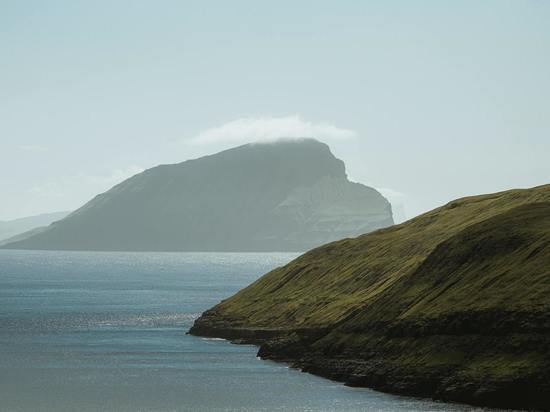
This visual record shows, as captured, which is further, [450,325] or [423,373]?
[450,325]

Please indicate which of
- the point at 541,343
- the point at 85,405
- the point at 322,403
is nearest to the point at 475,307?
the point at 541,343

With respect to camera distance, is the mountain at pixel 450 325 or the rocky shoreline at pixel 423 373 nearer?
the rocky shoreline at pixel 423 373

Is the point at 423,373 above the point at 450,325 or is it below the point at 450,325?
below

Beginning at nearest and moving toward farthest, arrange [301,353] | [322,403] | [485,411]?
[485,411] < [322,403] < [301,353]

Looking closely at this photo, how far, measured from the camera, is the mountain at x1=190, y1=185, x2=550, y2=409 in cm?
11419

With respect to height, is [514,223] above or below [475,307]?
above

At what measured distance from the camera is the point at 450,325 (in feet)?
415

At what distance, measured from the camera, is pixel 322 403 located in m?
118

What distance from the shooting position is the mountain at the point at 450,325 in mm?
114188

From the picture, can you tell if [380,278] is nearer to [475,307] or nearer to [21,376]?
[475,307]

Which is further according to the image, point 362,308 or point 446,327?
point 362,308

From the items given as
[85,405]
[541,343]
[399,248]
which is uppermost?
[399,248]

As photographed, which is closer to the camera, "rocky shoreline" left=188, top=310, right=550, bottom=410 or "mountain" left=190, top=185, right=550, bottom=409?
"rocky shoreline" left=188, top=310, right=550, bottom=410

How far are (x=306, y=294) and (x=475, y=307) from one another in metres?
65.5
